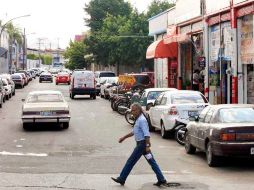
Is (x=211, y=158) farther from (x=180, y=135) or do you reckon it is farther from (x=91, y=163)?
(x=180, y=135)

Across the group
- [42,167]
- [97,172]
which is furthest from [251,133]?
[42,167]

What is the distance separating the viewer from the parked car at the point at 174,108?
19.1 meters

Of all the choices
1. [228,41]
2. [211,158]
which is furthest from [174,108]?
[228,41]

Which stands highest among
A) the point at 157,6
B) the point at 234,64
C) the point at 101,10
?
the point at 101,10

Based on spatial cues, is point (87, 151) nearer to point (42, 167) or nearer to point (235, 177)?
point (42, 167)

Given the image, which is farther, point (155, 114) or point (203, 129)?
point (155, 114)

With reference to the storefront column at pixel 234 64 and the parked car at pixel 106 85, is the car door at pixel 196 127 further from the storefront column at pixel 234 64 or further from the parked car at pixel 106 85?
the parked car at pixel 106 85

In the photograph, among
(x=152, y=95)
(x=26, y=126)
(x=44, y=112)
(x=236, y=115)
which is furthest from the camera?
(x=152, y=95)

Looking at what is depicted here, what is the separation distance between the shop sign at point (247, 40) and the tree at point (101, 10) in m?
63.5

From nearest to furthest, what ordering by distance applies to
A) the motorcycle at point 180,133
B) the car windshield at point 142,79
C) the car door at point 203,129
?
the car door at point 203,129
the motorcycle at point 180,133
the car windshield at point 142,79

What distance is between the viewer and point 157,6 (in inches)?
2653

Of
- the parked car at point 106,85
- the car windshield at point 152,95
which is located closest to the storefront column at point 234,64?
the car windshield at point 152,95

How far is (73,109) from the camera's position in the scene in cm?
3378

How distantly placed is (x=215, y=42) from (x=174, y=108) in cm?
1264
